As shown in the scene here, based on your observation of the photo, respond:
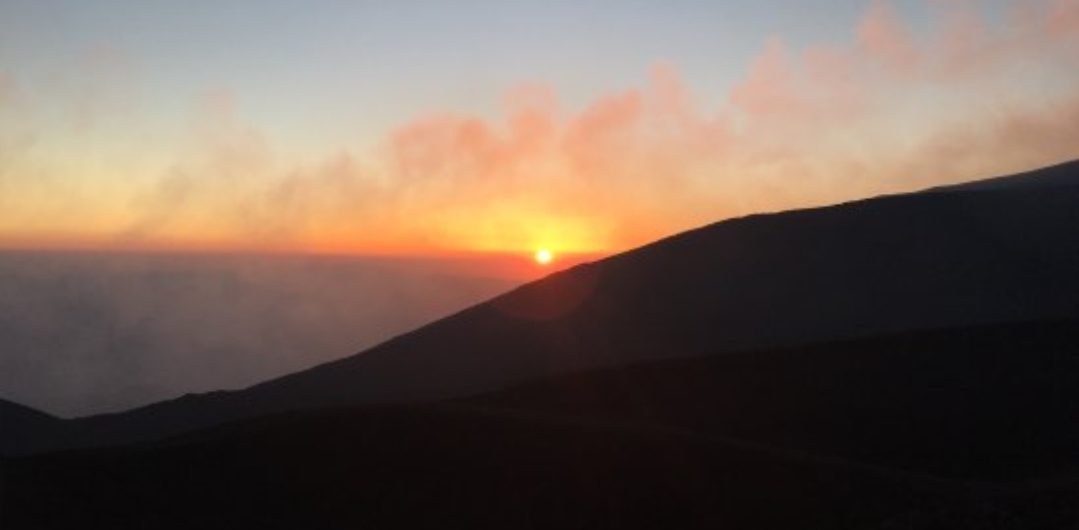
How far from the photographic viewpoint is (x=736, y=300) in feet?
214

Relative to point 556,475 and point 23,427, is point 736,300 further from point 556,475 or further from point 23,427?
point 23,427

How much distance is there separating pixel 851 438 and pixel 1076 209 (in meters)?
49.5

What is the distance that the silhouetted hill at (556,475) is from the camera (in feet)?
66.4

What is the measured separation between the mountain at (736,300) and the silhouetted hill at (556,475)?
22.9m

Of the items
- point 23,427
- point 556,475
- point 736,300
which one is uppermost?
point 736,300

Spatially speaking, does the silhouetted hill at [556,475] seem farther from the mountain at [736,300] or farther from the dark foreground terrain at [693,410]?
the mountain at [736,300]

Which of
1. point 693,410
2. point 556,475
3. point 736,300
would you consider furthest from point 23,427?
point 556,475

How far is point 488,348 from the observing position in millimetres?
66125

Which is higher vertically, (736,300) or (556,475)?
(736,300)

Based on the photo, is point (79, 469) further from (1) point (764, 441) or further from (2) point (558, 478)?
(1) point (764, 441)

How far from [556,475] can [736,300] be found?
147 ft

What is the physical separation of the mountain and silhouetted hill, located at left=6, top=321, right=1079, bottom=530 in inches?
901

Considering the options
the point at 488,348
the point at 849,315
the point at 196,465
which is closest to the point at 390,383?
the point at 488,348

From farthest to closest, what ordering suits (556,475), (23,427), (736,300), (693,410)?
(736,300) < (23,427) < (693,410) < (556,475)
